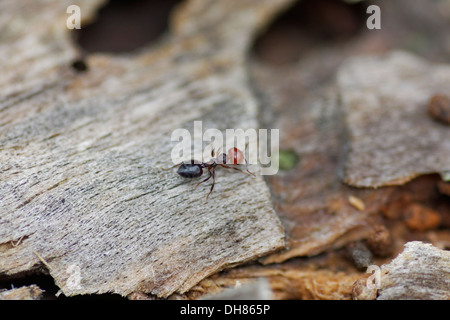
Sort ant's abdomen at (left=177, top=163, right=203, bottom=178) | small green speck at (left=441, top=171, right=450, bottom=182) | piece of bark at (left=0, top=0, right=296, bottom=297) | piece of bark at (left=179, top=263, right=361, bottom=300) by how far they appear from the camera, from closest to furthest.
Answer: piece of bark at (left=0, top=0, right=296, bottom=297)
piece of bark at (left=179, top=263, right=361, bottom=300)
ant's abdomen at (left=177, top=163, right=203, bottom=178)
small green speck at (left=441, top=171, right=450, bottom=182)

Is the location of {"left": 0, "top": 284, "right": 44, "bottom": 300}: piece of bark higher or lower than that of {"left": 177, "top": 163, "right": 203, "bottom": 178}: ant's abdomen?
lower

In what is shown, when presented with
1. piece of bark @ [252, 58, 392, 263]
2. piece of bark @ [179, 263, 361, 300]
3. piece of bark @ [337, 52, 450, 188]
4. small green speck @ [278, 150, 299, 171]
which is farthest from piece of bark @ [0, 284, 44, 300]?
piece of bark @ [337, 52, 450, 188]

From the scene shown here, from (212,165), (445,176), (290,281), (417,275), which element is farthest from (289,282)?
(445,176)

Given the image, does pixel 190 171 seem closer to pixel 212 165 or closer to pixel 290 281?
pixel 212 165

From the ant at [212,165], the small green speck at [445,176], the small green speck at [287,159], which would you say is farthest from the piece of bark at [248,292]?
the small green speck at [445,176]

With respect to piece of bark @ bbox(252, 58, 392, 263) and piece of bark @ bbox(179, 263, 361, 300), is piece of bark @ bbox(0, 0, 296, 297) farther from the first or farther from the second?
piece of bark @ bbox(252, 58, 392, 263)

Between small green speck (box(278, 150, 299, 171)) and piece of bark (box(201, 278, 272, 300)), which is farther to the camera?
small green speck (box(278, 150, 299, 171))

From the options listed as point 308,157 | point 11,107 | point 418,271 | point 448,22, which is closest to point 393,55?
point 448,22

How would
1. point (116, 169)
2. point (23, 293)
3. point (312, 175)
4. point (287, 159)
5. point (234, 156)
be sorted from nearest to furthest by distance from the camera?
point (23, 293)
point (116, 169)
point (234, 156)
point (312, 175)
point (287, 159)

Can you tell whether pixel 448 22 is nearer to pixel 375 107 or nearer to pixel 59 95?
pixel 375 107
